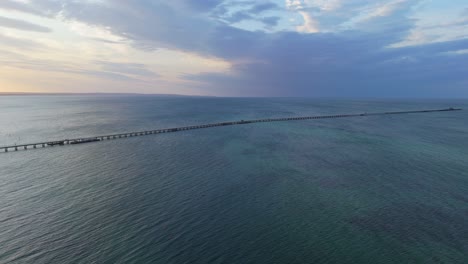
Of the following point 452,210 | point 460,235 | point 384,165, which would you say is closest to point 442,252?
point 460,235

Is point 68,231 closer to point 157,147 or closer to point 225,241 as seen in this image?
point 225,241

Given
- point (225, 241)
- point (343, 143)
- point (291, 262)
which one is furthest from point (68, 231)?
point (343, 143)

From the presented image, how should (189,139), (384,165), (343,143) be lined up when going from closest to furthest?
(384,165) < (343,143) < (189,139)

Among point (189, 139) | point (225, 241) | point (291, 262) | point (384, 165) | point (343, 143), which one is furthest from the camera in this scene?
point (189, 139)

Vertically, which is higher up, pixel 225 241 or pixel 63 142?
pixel 63 142

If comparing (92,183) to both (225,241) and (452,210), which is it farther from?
(452,210)

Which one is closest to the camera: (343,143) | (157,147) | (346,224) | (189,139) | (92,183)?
(346,224)

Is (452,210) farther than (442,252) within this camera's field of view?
Yes

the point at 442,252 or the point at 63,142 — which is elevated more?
the point at 63,142

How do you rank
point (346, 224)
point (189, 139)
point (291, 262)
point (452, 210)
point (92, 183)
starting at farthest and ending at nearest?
1. point (189, 139)
2. point (92, 183)
3. point (452, 210)
4. point (346, 224)
5. point (291, 262)
